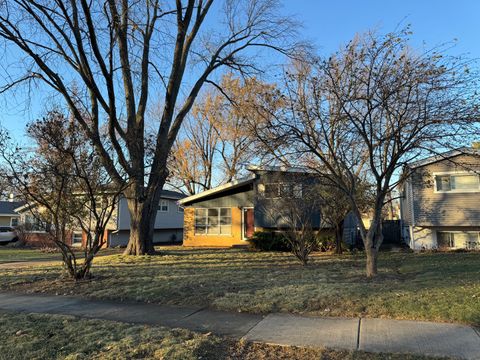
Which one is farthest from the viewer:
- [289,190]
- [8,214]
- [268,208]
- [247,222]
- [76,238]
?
[8,214]

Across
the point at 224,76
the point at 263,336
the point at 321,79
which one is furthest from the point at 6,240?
the point at 263,336

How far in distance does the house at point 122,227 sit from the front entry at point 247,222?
26.6 ft

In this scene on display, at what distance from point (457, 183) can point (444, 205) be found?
3.75 feet

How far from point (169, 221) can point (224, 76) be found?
1264cm

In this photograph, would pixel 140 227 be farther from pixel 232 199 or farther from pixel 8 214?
pixel 8 214

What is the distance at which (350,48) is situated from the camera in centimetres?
1013

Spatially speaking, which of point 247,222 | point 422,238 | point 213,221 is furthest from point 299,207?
point 213,221

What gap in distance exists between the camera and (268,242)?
21.2 metres

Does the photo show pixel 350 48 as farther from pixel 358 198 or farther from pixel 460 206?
pixel 460 206

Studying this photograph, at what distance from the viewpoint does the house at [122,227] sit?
29.5 metres

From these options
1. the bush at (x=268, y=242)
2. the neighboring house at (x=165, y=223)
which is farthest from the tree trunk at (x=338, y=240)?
the neighboring house at (x=165, y=223)

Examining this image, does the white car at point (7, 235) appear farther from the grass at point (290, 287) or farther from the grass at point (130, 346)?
the grass at point (130, 346)

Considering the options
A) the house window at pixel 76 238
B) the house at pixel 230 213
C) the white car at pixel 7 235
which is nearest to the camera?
the house at pixel 230 213

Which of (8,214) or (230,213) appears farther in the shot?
(8,214)
